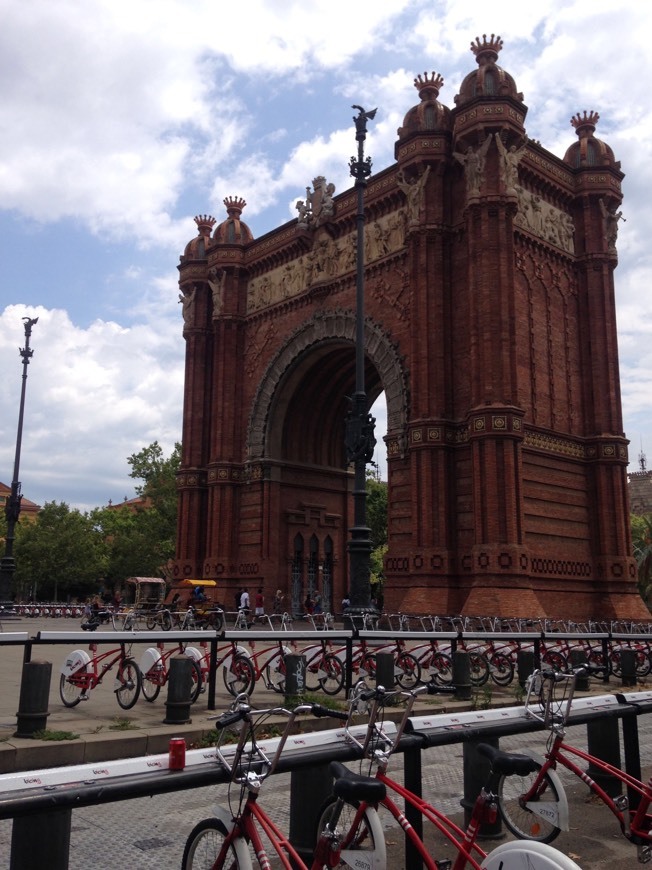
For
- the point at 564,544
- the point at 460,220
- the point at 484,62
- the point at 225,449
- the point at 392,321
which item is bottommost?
the point at 564,544

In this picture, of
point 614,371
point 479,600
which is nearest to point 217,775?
point 479,600

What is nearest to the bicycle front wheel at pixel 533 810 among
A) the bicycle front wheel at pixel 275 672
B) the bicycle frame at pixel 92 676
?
the bicycle frame at pixel 92 676

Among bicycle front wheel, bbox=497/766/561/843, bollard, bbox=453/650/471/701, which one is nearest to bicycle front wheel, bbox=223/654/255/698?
bollard, bbox=453/650/471/701

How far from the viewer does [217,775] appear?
12.4ft

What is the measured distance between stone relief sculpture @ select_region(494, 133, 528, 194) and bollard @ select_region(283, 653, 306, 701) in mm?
21561

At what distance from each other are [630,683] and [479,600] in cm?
1090

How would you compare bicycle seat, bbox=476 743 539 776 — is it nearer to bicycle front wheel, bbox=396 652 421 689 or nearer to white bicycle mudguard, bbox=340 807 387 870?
white bicycle mudguard, bbox=340 807 387 870

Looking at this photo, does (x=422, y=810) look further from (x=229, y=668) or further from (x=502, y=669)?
(x=502, y=669)

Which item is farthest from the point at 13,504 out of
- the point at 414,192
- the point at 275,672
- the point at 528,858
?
the point at 528,858

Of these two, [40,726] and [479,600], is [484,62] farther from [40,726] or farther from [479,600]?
[40,726]

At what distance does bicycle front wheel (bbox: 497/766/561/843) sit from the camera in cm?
529

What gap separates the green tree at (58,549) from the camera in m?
66.0

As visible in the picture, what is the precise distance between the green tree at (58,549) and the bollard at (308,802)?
65.6 metres

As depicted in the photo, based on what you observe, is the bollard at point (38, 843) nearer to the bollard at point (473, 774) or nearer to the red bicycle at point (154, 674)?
the bollard at point (473, 774)
